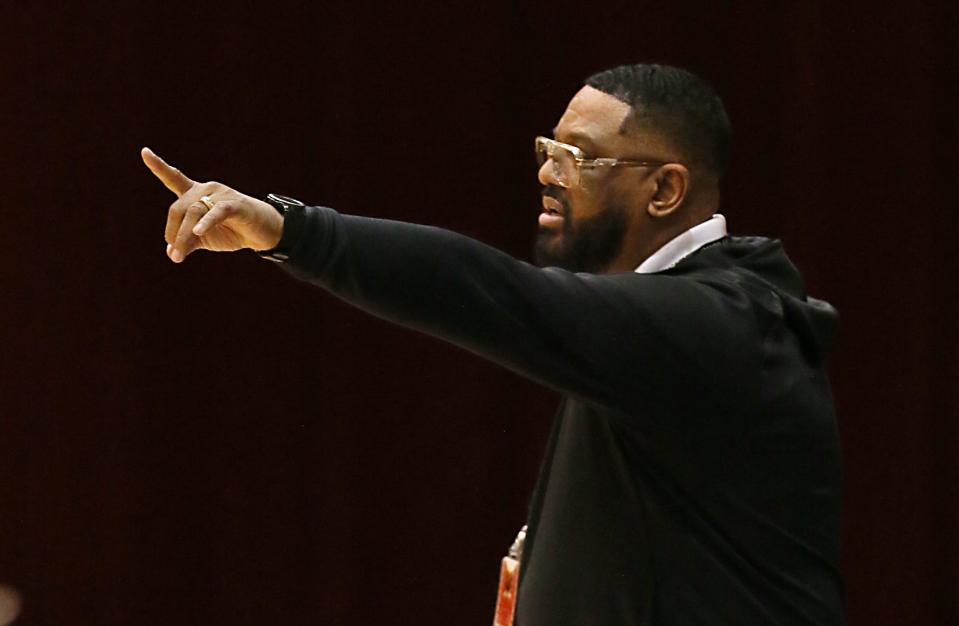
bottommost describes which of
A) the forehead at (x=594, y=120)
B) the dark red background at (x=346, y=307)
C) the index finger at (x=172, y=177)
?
the dark red background at (x=346, y=307)

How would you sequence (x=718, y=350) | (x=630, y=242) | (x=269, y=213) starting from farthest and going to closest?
(x=630, y=242) < (x=718, y=350) < (x=269, y=213)

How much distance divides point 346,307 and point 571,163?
1.34 meters

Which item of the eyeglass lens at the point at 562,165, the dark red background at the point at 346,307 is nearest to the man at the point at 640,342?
the eyeglass lens at the point at 562,165

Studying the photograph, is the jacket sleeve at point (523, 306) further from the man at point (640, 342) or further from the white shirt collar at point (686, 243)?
the white shirt collar at point (686, 243)

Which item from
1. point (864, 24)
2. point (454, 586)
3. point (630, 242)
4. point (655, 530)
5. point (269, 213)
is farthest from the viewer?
point (454, 586)

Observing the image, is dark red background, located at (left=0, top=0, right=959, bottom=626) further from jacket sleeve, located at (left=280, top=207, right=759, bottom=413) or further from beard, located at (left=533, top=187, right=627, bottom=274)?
jacket sleeve, located at (left=280, top=207, right=759, bottom=413)

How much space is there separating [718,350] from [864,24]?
1.65 metres

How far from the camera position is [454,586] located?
3.15 metres

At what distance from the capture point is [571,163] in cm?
187

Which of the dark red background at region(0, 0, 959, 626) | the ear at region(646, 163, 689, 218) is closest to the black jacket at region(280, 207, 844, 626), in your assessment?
the ear at region(646, 163, 689, 218)

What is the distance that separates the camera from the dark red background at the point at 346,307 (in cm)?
298

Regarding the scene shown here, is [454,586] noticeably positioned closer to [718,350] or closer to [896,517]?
[896,517]

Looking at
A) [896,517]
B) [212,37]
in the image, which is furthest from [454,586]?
[212,37]

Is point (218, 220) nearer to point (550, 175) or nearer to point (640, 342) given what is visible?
point (640, 342)
